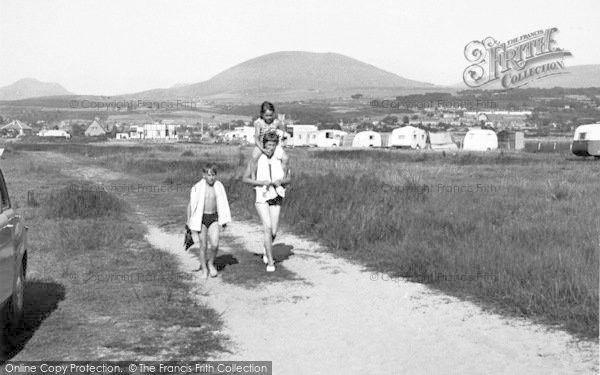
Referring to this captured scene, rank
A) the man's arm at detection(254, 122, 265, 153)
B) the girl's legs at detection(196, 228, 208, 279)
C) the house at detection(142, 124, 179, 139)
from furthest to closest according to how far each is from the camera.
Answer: the house at detection(142, 124, 179, 139)
the man's arm at detection(254, 122, 265, 153)
the girl's legs at detection(196, 228, 208, 279)

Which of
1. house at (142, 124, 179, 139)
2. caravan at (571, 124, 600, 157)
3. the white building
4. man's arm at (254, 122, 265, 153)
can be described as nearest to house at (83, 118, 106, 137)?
house at (142, 124, 179, 139)

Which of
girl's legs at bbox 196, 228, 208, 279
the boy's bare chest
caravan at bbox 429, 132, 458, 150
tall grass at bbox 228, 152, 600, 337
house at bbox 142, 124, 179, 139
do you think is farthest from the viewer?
house at bbox 142, 124, 179, 139

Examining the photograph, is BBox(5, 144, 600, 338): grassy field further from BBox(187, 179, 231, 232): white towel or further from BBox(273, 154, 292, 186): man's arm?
BBox(187, 179, 231, 232): white towel

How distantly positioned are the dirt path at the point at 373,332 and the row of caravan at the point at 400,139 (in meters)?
58.6

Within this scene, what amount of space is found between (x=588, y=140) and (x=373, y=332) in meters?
42.2

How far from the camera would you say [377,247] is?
10266mm

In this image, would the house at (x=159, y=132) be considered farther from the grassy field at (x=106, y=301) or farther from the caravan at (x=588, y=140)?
the grassy field at (x=106, y=301)

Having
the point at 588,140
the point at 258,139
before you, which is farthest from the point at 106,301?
the point at 588,140

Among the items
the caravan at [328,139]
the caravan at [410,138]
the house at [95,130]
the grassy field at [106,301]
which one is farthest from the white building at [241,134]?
the grassy field at [106,301]

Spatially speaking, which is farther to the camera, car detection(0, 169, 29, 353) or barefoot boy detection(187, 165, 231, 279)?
barefoot boy detection(187, 165, 231, 279)

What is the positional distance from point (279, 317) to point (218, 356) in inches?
51.3

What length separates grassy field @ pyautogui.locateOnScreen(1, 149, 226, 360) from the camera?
19.2 ft

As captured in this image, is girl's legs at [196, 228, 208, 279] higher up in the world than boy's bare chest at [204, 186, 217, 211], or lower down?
lower down

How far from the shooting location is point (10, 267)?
5812mm
